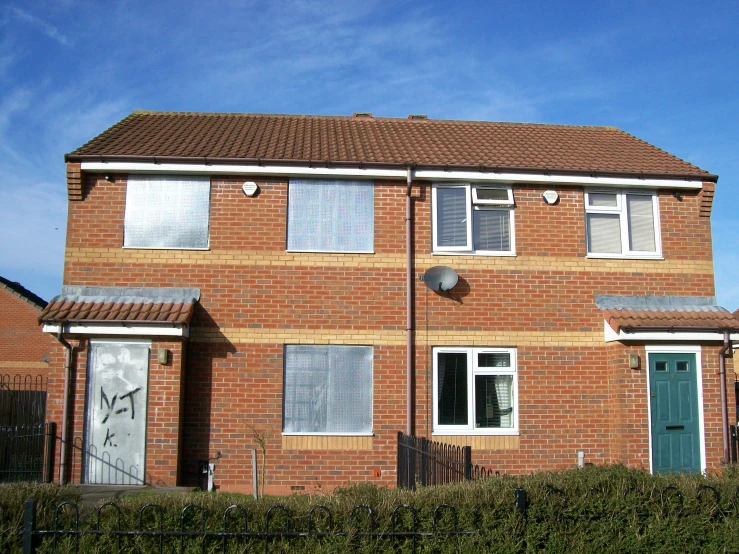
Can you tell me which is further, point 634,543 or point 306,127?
point 306,127

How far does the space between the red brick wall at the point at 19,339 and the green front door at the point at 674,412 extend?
81.6ft

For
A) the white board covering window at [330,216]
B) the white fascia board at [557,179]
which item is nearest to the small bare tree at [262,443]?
the white board covering window at [330,216]

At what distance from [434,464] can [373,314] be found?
14.5 feet

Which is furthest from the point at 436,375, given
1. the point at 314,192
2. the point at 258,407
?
the point at 314,192

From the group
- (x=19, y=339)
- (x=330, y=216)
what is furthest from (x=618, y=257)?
(x=19, y=339)

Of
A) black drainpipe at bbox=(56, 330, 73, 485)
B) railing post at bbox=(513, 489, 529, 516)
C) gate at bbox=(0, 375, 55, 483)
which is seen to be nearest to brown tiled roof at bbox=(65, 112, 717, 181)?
black drainpipe at bbox=(56, 330, 73, 485)

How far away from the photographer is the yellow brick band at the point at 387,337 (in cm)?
1248

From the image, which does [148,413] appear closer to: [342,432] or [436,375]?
[342,432]

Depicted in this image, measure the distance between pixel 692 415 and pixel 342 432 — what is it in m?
5.96

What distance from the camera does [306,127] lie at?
51.6 ft

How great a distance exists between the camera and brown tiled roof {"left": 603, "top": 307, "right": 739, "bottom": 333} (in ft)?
40.5

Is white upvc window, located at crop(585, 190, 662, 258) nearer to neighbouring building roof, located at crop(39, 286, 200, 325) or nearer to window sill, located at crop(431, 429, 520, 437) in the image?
window sill, located at crop(431, 429, 520, 437)

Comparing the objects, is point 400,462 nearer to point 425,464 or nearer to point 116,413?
point 425,464

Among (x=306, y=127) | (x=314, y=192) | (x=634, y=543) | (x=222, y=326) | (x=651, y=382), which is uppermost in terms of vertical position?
(x=306, y=127)
